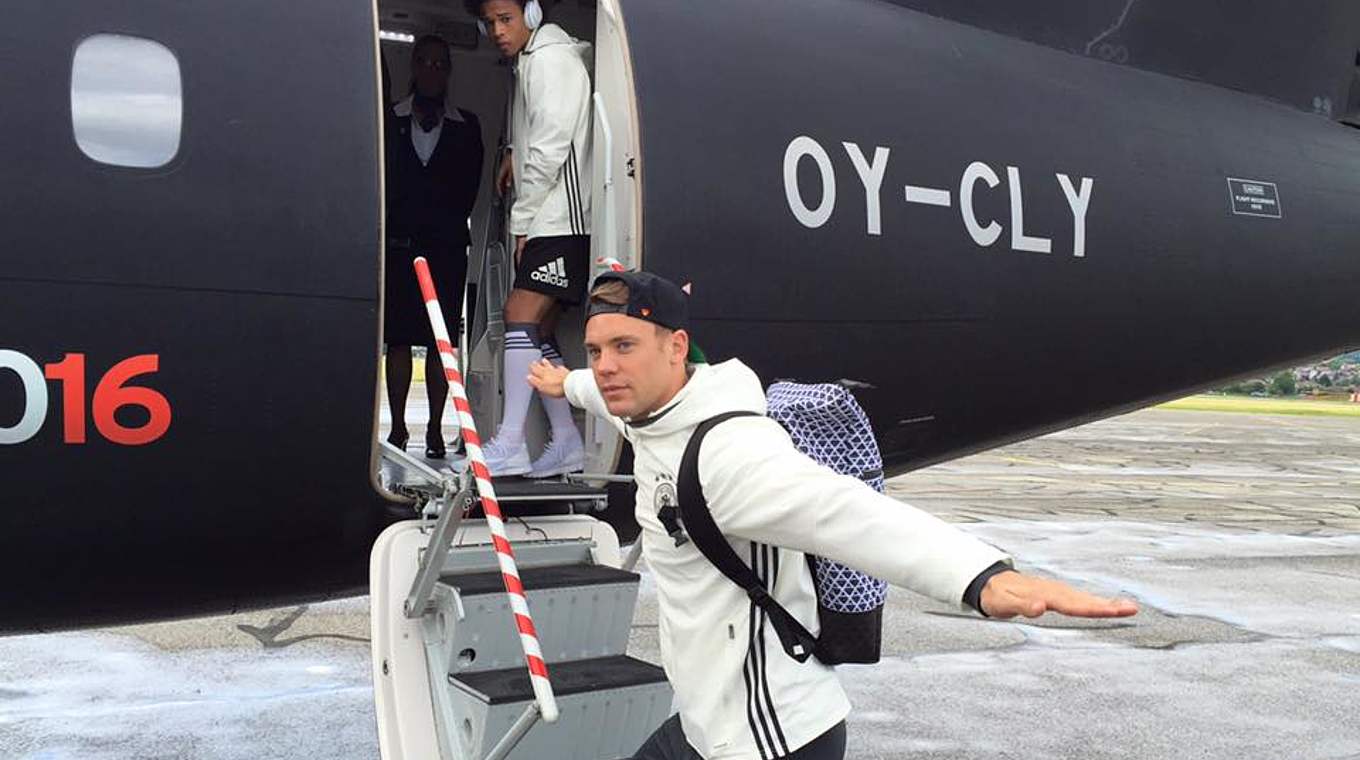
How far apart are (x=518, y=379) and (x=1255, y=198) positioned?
3.45 metres

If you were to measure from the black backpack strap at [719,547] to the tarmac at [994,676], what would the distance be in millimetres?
3659

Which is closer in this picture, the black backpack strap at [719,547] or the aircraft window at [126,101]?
the black backpack strap at [719,547]

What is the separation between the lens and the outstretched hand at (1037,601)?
202cm

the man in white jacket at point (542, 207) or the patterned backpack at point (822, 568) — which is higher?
the man in white jacket at point (542, 207)

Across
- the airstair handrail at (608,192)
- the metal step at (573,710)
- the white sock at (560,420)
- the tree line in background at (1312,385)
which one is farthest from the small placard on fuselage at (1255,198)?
the tree line in background at (1312,385)

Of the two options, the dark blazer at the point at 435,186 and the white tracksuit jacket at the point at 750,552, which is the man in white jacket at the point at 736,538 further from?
the dark blazer at the point at 435,186

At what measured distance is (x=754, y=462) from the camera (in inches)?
97.6

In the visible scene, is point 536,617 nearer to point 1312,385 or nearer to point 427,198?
point 427,198

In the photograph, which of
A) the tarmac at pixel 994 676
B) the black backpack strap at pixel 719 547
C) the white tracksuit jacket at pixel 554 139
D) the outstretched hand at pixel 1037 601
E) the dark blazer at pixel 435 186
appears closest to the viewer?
the outstretched hand at pixel 1037 601

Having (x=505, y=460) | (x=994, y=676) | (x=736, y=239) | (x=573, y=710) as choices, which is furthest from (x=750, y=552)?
(x=994, y=676)

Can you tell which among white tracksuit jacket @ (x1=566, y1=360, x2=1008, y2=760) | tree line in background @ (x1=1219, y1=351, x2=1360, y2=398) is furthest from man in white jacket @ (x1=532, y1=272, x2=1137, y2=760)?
tree line in background @ (x1=1219, y1=351, x2=1360, y2=398)

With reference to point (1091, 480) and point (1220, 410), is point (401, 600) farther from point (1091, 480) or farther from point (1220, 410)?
point (1220, 410)

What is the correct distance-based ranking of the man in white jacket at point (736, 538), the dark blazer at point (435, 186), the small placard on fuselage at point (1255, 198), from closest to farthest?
the man in white jacket at point (736, 538), the dark blazer at point (435, 186), the small placard on fuselage at point (1255, 198)

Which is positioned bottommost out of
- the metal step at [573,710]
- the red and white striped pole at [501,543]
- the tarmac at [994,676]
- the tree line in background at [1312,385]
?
the tree line in background at [1312,385]
